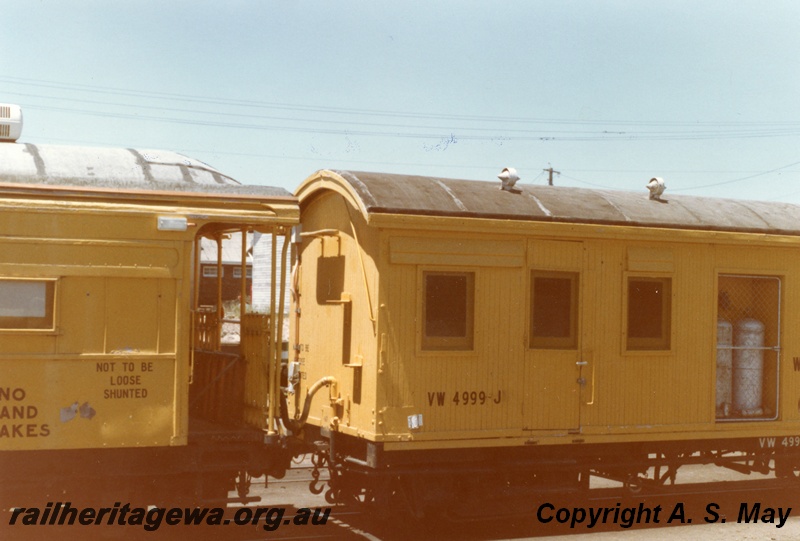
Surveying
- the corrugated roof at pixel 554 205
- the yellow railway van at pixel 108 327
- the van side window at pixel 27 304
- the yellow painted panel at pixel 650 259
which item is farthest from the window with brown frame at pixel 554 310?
the van side window at pixel 27 304

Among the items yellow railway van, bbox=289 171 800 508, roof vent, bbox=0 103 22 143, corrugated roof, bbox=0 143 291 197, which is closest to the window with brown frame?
yellow railway van, bbox=289 171 800 508

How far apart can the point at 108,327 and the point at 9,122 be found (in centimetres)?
230

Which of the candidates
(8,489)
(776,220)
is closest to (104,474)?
(8,489)

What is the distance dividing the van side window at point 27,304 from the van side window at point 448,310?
346 cm

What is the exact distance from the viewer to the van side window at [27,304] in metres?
7.79

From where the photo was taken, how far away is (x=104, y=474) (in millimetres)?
8055

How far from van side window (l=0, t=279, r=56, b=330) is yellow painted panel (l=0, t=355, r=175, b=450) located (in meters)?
0.31

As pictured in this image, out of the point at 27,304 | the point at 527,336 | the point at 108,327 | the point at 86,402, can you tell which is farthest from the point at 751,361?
the point at 27,304

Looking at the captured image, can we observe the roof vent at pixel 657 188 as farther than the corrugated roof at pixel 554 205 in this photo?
Yes

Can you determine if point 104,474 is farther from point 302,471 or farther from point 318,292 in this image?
point 302,471

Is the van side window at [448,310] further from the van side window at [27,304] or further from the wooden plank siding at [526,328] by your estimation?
the van side window at [27,304]

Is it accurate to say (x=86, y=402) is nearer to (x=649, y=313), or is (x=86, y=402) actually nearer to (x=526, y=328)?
(x=526, y=328)

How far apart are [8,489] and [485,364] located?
452 cm

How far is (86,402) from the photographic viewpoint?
7.94m
